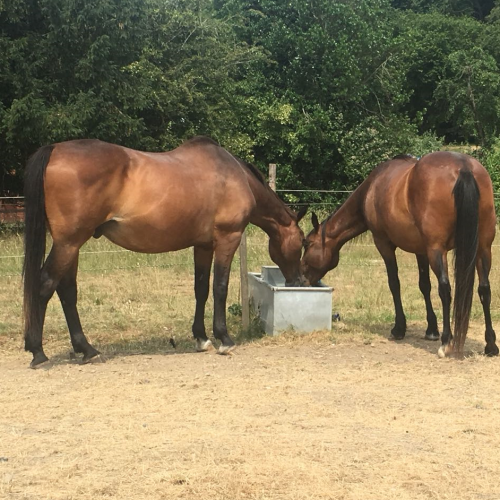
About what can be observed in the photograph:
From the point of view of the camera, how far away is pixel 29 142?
17.3 metres

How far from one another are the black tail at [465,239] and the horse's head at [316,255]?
2.14 meters

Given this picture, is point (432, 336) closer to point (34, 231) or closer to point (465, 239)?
point (465, 239)

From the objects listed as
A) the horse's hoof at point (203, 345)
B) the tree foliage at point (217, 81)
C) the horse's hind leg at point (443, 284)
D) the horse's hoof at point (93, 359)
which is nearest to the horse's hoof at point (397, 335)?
the horse's hind leg at point (443, 284)

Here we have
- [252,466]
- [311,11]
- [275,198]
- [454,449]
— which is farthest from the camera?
[311,11]

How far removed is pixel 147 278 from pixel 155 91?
9.79 m

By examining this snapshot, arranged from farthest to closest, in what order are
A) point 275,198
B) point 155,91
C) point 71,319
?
1. point 155,91
2. point 275,198
3. point 71,319

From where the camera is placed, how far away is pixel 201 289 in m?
7.62

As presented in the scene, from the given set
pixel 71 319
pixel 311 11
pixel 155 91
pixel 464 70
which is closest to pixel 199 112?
pixel 155 91

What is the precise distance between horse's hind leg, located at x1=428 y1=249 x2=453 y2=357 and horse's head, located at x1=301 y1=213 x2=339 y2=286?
1.82 meters

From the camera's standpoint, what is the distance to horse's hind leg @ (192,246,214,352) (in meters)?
7.50

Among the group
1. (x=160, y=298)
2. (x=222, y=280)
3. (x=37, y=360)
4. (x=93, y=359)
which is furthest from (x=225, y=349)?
(x=160, y=298)

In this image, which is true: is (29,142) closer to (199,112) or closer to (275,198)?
(199,112)

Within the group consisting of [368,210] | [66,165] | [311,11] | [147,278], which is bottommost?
[147,278]

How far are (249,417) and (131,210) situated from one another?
243 centimetres
